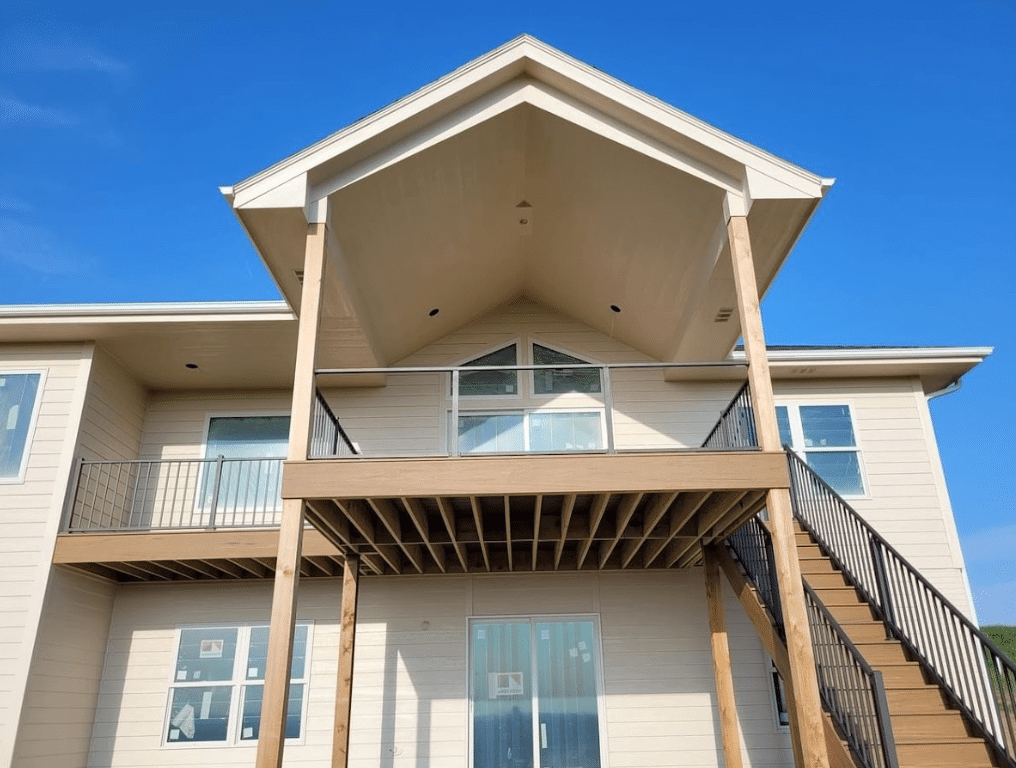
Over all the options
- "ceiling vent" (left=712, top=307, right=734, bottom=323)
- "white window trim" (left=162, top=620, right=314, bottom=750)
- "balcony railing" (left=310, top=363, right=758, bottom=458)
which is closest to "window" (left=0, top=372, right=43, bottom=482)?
"white window trim" (left=162, top=620, right=314, bottom=750)

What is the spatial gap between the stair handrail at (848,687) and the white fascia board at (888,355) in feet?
12.7

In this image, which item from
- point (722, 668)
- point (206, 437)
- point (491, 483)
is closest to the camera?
point (491, 483)

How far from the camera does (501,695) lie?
32.5ft

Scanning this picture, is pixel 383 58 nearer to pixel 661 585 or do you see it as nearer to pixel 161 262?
pixel 661 585

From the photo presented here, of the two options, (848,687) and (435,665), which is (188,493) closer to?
(435,665)

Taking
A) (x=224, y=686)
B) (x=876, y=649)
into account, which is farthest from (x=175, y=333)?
(x=876, y=649)

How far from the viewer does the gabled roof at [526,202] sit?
756cm

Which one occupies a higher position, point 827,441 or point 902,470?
point 827,441

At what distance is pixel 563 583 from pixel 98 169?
25.6 m

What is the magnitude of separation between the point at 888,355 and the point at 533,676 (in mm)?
6689

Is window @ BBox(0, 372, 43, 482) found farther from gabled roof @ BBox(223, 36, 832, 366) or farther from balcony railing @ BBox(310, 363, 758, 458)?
gabled roof @ BBox(223, 36, 832, 366)

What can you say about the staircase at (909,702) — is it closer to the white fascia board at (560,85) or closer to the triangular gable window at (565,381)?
the triangular gable window at (565,381)

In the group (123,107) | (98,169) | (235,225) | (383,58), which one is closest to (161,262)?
(98,169)

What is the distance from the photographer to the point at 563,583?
34.1ft
